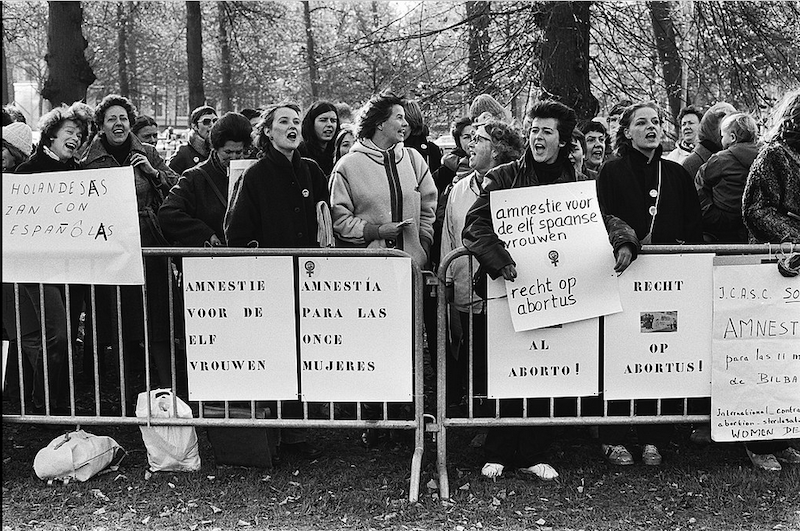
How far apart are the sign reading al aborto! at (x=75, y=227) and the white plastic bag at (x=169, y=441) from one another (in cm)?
71

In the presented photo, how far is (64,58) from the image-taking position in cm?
1299

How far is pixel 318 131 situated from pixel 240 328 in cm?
241

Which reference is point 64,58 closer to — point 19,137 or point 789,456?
point 19,137

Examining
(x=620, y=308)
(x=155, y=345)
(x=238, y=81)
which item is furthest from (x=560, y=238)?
(x=238, y=81)

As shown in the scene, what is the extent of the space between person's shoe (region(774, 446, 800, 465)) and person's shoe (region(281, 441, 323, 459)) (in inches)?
103

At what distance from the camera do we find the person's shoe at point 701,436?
5598 mm

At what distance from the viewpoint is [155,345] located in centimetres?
600

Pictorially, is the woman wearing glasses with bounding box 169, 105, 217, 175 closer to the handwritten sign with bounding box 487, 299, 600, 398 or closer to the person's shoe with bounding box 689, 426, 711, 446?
the handwritten sign with bounding box 487, 299, 600, 398

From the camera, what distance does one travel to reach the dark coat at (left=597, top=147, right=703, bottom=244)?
5.38 metres

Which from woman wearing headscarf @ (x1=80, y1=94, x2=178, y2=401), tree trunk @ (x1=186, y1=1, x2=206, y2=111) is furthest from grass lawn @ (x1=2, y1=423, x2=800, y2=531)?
tree trunk @ (x1=186, y1=1, x2=206, y2=111)

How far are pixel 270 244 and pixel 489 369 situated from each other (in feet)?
4.66

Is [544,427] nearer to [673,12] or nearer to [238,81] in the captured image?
[673,12]

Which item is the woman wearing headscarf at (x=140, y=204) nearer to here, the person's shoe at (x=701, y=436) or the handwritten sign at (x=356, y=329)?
the handwritten sign at (x=356, y=329)

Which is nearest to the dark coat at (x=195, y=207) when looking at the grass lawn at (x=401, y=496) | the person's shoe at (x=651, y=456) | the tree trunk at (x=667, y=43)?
the grass lawn at (x=401, y=496)
